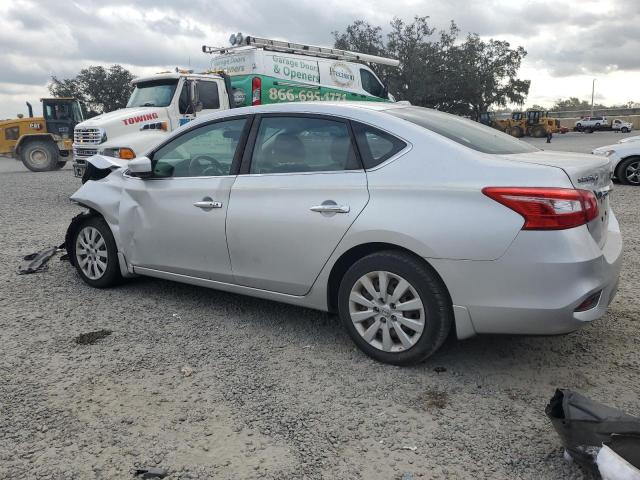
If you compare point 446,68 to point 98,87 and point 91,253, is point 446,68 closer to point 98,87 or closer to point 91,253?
point 98,87

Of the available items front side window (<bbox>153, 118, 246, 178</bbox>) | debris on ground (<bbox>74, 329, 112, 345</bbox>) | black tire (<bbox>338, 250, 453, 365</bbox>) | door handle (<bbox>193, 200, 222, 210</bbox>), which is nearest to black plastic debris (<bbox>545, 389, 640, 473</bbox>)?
black tire (<bbox>338, 250, 453, 365</bbox>)

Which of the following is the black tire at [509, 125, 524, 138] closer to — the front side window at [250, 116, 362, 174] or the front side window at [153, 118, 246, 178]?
the front side window at [153, 118, 246, 178]

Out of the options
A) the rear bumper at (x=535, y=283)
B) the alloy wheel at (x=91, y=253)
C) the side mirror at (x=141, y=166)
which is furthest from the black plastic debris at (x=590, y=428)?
the alloy wheel at (x=91, y=253)

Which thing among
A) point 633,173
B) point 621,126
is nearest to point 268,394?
point 633,173

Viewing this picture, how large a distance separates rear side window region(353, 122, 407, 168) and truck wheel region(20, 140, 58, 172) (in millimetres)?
18691

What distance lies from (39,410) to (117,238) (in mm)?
1948

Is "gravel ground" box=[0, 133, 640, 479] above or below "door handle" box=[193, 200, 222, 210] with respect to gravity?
below

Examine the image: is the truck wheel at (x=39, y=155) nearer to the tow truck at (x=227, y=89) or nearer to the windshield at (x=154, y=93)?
the tow truck at (x=227, y=89)

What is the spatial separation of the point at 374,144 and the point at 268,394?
160 centimetres

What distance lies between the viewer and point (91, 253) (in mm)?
4918

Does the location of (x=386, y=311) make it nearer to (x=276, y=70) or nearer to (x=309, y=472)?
(x=309, y=472)

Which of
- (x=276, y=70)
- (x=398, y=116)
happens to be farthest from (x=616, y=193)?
(x=398, y=116)

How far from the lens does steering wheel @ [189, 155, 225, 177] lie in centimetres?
407

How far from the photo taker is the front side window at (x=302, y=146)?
3.51 m
